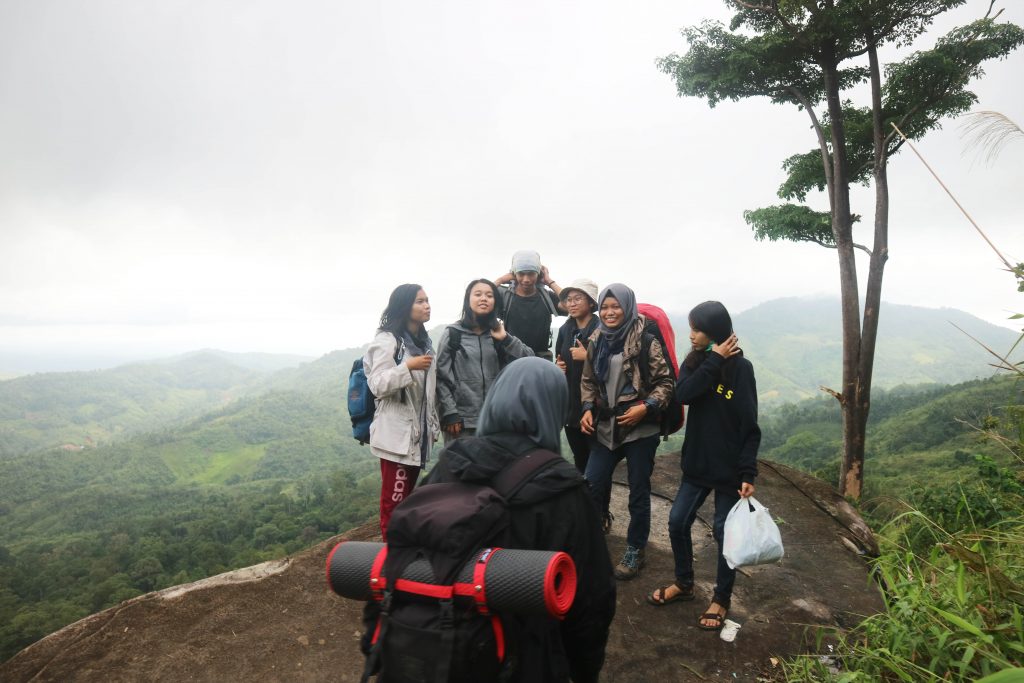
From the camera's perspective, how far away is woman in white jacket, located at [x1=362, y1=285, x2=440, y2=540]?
3.18 m

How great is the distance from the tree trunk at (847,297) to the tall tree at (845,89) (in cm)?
1

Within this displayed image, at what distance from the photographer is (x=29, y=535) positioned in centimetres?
5984

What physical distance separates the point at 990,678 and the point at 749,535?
4.09 feet

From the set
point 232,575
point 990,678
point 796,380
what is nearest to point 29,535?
point 232,575

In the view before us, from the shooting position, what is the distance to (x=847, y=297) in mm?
7438

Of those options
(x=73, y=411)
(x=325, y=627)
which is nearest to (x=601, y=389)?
(x=325, y=627)

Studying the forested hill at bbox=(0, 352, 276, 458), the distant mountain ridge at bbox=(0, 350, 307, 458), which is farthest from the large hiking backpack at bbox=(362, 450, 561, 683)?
the distant mountain ridge at bbox=(0, 350, 307, 458)

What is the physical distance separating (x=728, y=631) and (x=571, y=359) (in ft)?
6.22

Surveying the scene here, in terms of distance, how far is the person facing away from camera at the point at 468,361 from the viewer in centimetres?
355

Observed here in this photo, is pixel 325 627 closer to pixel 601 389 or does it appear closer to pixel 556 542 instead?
pixel 601 389

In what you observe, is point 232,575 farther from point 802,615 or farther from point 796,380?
point 796,380

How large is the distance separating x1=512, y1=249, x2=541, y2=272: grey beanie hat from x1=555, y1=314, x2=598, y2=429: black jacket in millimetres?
510

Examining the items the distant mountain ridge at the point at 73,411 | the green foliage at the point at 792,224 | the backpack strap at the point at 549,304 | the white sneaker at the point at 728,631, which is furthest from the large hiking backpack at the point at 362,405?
the distant mountain ridge at the point at 73,411

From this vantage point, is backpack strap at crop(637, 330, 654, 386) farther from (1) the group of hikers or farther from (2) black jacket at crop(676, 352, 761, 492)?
(2) black jacket at crop(676, 352, 761, 492)
